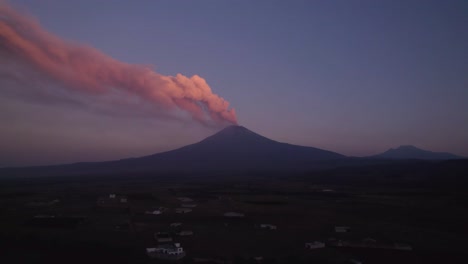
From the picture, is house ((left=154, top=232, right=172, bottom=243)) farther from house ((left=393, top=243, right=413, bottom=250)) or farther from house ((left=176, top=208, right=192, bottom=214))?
house ((left=393, top=243, right=413, bottom=250))

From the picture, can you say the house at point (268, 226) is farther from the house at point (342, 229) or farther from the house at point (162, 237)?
the house at point (162, 237)

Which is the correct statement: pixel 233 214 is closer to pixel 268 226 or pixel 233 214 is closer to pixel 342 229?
pixel 268 226

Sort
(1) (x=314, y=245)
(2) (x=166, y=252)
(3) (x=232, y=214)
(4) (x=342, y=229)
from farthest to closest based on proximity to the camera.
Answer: (3) (x=232, y=214) < (4) (x=342, y=229) < (1) (x=314, y=245) < (2) (x=166, y=252)

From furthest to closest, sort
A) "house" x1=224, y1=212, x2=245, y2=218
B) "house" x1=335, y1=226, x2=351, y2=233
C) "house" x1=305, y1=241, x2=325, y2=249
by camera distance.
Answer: "house" x1=224, y1=212, x2=245, y2=218 < "house" x1=335, y1=226, x2=351, y2=233 < "house" x1=305, y1=241, x2=325, y2=249

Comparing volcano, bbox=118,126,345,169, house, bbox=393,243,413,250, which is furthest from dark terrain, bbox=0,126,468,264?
volcano, bbox=118,126,345,169

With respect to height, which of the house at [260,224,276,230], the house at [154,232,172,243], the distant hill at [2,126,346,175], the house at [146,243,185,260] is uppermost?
the distant hill at [2,126,346,175]

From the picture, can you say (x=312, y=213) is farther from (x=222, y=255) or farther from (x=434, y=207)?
(x=222, y=255)

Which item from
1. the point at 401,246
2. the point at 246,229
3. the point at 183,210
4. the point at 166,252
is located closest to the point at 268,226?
the point at 246,229
